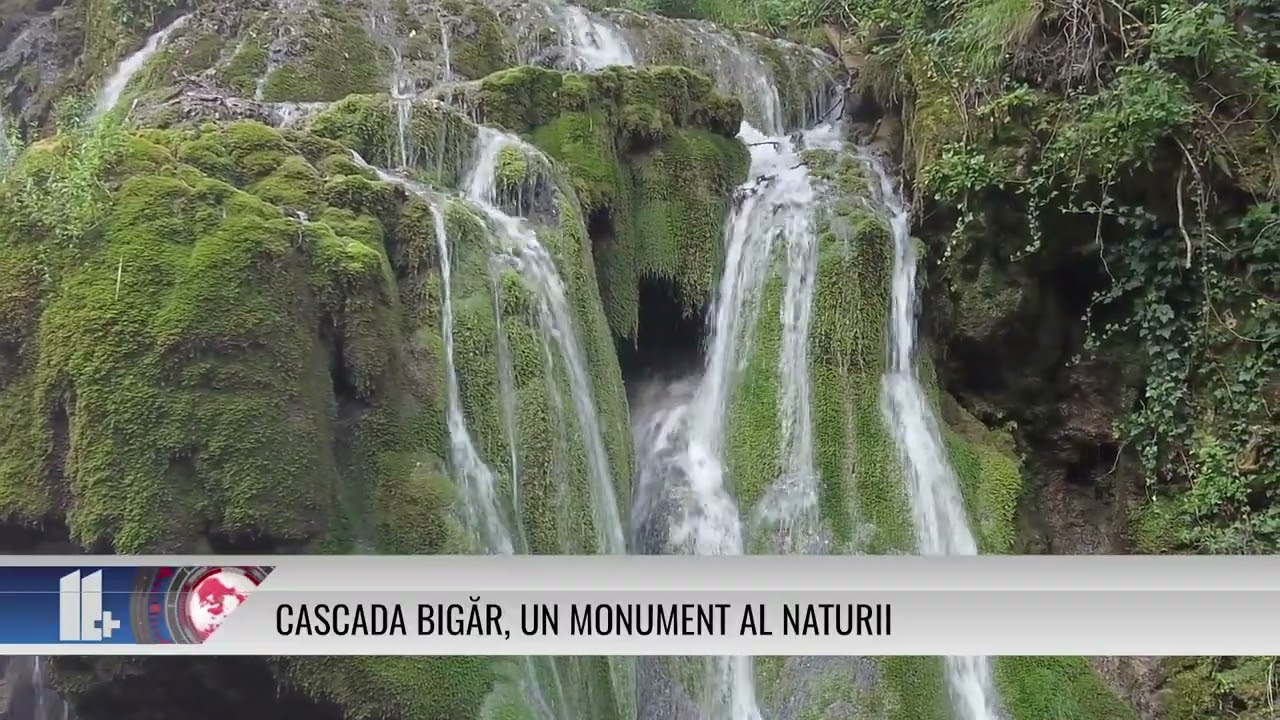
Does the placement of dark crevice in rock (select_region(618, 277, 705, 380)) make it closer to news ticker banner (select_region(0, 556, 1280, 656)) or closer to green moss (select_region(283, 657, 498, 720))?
news ticker banner (select_region(0, 556, 1280, 656))

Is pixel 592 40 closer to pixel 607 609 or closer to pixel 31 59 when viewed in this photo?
pixel 31 59

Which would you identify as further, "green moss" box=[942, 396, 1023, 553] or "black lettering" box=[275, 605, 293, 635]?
"green moss" box=[942, 396, 1023, 553]

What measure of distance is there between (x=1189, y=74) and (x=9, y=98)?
4478mm

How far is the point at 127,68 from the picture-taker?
3.58 meters

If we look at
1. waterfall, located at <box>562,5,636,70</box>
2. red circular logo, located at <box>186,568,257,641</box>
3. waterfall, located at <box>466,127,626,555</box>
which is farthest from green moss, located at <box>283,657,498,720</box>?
waterfall, located at <box>562,5,636,70</box>

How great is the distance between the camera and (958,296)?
4.46 m

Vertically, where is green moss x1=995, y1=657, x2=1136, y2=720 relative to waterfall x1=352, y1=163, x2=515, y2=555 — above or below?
below

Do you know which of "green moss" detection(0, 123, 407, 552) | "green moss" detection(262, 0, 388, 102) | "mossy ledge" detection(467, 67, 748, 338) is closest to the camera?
"green moss" detection(0, 123, 407, 552)

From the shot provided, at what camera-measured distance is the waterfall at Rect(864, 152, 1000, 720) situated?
379cm

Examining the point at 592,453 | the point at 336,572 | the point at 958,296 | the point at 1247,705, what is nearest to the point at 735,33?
the point at 958,296

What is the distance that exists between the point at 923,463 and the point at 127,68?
3597 mm

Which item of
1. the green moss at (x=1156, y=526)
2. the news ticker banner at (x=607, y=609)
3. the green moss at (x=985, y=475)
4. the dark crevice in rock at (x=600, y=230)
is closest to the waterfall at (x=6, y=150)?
the news ticker banner at (x=607, y=609)

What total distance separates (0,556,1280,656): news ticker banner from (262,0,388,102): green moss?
79.4 inches

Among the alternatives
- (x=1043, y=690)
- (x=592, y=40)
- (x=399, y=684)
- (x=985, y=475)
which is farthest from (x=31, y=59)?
(x=1043, y=690)
